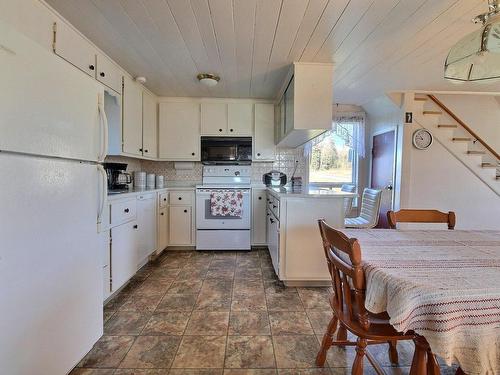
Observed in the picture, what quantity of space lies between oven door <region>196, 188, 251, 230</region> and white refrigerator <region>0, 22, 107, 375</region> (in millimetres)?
1999

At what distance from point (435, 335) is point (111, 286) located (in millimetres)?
2218

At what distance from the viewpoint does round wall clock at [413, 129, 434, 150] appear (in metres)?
3.66

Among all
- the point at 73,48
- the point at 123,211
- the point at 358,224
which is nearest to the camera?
the point at 73,48

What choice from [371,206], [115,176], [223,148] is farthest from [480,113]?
[115,176]

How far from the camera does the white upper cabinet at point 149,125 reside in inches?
134

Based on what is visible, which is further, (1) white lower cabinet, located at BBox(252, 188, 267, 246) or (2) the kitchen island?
(1) white lower cabinet, located at BBox(252, 188, 267, 246)

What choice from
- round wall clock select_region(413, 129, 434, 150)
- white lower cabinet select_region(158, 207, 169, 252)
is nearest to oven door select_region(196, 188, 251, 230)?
white lower cabinet select_region(158, 207, 169, 252)

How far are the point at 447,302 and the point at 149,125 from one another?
11.7 ft

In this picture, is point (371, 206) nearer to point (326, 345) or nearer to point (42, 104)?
point (326, 345)

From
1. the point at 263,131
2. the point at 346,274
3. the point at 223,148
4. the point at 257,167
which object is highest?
the point at 263,131

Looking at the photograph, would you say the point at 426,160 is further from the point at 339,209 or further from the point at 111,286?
the point at 111,286

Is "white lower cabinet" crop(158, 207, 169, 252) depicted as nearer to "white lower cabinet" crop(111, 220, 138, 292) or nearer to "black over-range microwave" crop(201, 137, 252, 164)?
"white lower cabinet" crop(111, 220, 138, 292)

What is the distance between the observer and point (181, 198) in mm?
3654

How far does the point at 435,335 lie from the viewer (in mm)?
826
